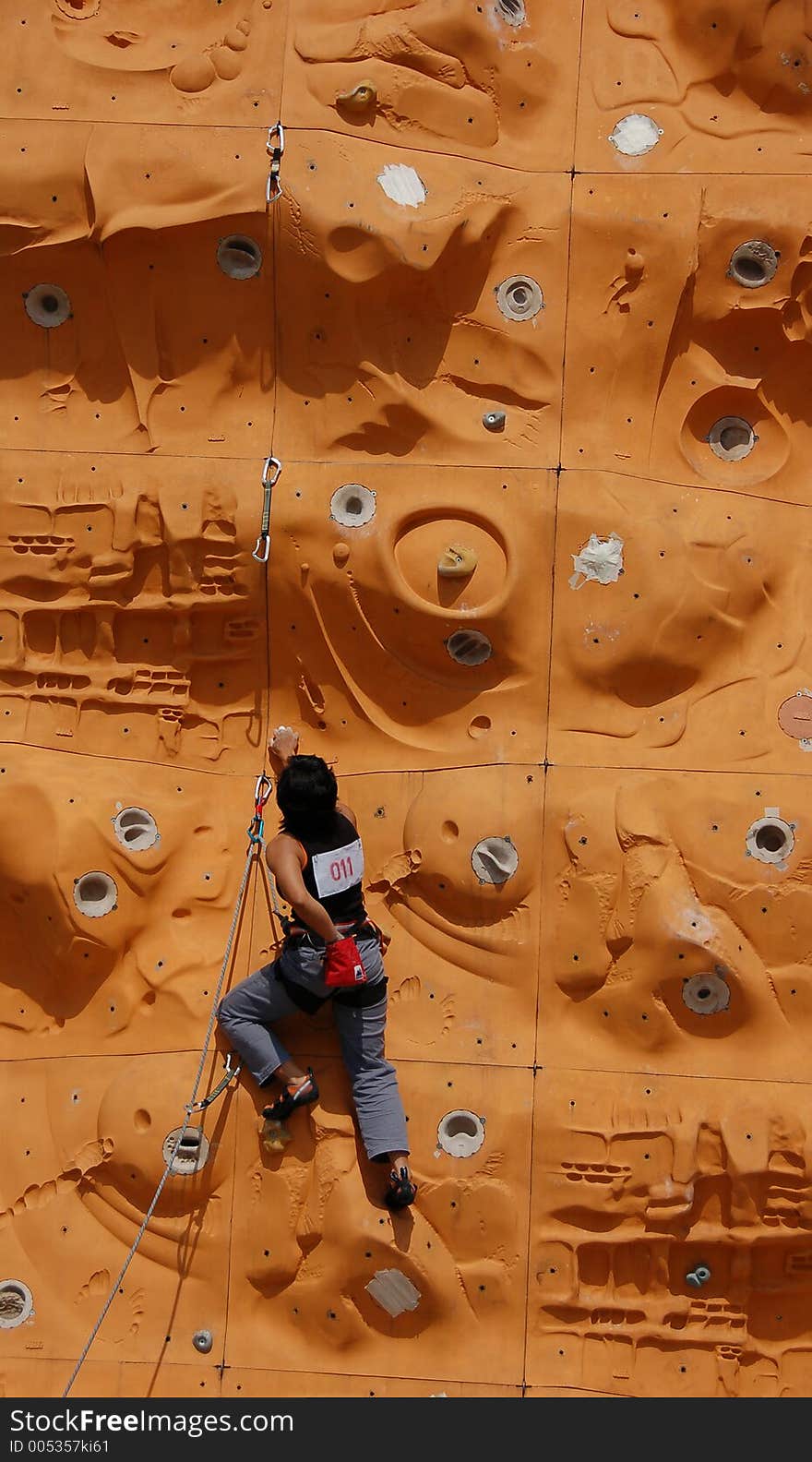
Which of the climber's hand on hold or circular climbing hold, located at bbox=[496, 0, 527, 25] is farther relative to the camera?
circular climbing hold, located at bbox=[496, 0, 527, 25]

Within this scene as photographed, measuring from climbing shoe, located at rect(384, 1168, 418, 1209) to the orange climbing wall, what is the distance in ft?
0.67

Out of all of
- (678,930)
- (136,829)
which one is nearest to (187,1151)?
(136,829)

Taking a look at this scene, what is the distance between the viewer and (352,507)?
345 inches

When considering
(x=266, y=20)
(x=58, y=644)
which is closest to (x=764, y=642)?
(x=58, y=644)

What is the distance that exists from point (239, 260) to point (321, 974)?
4.26 m

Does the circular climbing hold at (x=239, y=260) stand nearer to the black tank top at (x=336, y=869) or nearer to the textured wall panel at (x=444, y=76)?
the textured wall panel at (x=444, y=76)

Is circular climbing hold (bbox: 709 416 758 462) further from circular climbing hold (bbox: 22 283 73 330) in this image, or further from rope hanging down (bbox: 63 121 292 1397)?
circular climbing hold (bbox: 22 283 73 330)

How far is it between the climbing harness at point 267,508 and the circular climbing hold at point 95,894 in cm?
208

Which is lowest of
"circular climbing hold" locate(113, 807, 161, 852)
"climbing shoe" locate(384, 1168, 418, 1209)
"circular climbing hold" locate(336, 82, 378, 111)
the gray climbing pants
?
"climbing shoe" locate(384, 1168, 418, 1209)

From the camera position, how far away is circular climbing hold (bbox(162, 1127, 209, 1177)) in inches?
325

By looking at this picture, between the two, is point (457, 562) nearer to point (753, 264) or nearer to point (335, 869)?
point (335, 869)

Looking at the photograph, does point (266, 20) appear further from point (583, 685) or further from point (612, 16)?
point (583, 685)

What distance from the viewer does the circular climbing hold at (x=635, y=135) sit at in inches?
352

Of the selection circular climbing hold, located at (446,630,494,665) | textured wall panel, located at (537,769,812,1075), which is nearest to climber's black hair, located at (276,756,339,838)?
circular climbing hold, located at (446,630,494,665)
